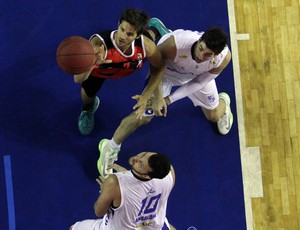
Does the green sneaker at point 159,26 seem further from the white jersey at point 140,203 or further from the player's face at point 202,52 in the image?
the white jersey at point 140,203

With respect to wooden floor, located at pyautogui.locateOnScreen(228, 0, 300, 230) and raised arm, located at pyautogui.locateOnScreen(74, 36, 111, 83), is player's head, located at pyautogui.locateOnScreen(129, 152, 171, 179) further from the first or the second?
wooden floor, located at pyautogui.locateOnScreen(228, 0, 300, 230)

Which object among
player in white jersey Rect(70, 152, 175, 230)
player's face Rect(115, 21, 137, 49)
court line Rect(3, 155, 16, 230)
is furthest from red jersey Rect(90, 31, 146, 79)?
court line Rect(3, 155, 16, 230)

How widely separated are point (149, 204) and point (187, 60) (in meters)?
1.30

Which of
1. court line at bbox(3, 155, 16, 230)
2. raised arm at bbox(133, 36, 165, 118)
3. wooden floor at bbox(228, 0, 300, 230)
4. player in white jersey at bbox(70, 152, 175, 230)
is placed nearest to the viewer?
player in white jersey at bbox(70, 152, 175, 230)

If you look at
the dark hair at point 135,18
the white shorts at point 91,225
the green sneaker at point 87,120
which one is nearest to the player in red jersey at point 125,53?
the dark hair at point 135,18

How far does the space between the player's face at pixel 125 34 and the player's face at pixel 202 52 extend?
54 cm

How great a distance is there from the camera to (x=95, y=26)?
16.1ft

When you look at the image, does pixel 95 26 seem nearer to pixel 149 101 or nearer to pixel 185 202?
pixel 149 101

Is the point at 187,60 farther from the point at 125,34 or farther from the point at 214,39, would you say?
the point at 125,34

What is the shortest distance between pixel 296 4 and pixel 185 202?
2761mm

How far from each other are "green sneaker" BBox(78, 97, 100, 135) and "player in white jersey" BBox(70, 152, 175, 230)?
4.38 feet

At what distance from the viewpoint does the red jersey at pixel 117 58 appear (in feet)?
11.3

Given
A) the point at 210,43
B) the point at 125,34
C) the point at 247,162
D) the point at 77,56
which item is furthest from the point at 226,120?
the point at 77,56

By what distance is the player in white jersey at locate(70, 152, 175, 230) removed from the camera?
318cm
